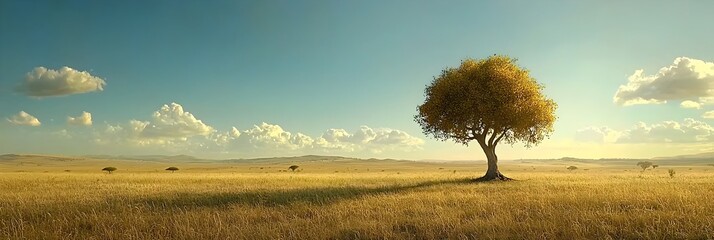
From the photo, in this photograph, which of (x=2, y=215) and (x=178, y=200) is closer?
(x=2, y=215)

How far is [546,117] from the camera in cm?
3653

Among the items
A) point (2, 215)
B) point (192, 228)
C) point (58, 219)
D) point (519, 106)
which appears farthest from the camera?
point (519, 106)

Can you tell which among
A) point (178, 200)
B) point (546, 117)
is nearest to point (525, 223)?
point (178, 200)

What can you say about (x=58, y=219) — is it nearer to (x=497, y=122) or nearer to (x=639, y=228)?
(x=639, y=228)

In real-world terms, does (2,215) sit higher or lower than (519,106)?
lower

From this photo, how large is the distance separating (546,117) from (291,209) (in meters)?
27.2

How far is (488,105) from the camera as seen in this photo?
1350 inches

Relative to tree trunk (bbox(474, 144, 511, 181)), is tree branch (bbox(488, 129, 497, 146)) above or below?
above

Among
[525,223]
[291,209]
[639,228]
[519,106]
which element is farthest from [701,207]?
[519,106]

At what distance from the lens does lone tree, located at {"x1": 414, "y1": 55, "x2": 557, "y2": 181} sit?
34750mm

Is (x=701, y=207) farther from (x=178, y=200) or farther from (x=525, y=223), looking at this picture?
(x=178, y=200)

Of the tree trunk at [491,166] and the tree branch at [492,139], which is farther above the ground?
the tree branch at [492,139]

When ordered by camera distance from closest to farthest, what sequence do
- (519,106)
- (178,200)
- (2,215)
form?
(2,215), (178,200), (519,106)

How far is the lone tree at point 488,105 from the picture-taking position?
1368 inches
